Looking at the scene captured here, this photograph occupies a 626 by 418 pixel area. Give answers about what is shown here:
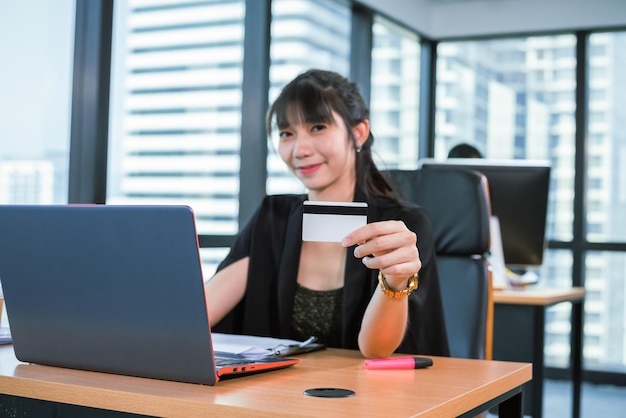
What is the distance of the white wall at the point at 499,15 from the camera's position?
5.23 meters

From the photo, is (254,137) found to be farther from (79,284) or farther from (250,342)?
(79,284)

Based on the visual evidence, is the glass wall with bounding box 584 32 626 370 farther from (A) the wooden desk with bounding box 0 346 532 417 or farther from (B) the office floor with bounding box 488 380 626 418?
(A) the wooden desk with bounding box 0 346 532 417

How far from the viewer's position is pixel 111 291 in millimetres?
1041

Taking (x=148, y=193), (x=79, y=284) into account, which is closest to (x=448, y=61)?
(x=148, y=193)

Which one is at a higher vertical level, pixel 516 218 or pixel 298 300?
pixel 516 218

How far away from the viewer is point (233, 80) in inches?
157

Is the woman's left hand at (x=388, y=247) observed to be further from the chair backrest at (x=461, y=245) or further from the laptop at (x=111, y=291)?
the chair backrest at (x=461, y=245)

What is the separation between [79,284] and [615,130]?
16.0ft

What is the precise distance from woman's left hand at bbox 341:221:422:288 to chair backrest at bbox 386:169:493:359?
2.95ft

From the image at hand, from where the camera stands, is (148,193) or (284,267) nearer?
(284,267)

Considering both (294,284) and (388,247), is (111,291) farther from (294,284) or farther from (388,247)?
(294,284)

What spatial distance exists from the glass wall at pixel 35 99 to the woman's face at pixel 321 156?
1.28m

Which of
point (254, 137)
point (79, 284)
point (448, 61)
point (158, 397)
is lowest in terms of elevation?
point (158, 397)

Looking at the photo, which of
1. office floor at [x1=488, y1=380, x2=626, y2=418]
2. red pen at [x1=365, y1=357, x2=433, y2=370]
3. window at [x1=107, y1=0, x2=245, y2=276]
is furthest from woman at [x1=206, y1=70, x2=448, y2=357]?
office floor at [x1=488, y1=380, x2=626, y2=418]
